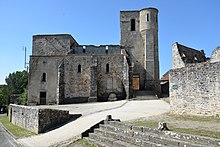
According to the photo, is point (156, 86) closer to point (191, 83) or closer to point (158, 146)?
point (191, 83)

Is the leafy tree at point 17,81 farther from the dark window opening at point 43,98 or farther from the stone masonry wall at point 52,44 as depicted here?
the dark window opening at point 43,98

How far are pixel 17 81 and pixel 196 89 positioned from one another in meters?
67.3

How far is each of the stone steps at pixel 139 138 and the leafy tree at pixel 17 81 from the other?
204ft

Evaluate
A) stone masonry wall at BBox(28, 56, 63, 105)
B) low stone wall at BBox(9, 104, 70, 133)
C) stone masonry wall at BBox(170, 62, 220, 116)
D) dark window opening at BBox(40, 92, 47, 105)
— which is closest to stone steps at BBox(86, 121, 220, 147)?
low stone wall at BBox(9, 104, 70, 133)

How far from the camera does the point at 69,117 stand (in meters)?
15.7


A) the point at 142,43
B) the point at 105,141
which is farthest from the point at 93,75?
the point at 105,141

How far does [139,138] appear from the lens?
8.19 metres

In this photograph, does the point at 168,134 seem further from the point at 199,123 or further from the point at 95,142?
the point at 199,123

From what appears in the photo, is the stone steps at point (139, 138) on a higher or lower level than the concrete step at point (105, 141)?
higher

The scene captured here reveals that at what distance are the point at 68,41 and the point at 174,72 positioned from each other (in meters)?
25.8

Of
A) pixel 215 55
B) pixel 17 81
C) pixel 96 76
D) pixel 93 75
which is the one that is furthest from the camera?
pixel 17 81

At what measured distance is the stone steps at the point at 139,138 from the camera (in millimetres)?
6691

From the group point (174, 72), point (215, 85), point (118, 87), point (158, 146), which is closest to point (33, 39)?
point (118, 87)

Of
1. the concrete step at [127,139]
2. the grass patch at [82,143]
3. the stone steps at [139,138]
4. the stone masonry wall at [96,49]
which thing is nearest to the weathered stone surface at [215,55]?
the stone steps at [139,138]
